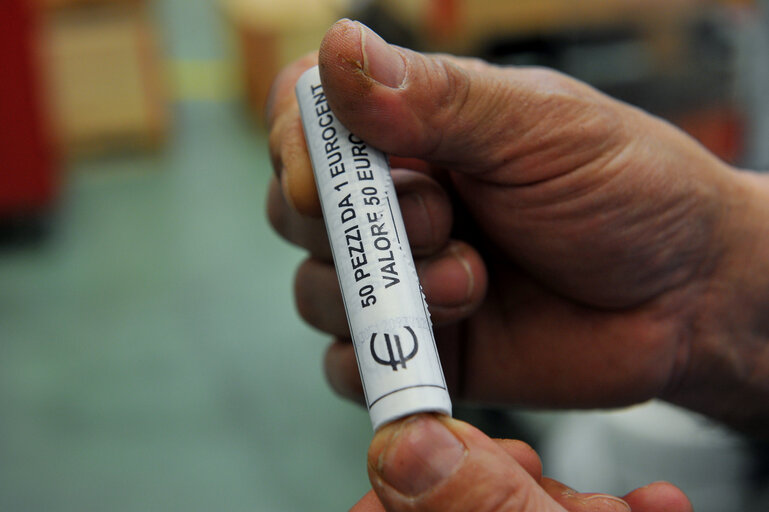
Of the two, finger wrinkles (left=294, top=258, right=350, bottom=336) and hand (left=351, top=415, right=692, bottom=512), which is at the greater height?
finger wrinkles (left=294, top=258, right=350, bottom=336)

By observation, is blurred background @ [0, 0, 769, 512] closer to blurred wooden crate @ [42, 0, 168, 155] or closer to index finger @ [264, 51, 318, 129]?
blurred wooden crate @ [42, 0, 168, 155]

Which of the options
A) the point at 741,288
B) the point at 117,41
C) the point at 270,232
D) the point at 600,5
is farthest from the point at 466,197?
the point at 117,41

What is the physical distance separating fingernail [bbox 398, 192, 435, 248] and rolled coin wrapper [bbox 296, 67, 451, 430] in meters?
0.12

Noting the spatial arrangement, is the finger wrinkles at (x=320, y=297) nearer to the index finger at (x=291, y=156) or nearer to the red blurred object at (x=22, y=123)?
the index finger at (x=291, y=156)

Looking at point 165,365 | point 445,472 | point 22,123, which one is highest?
point 22,123

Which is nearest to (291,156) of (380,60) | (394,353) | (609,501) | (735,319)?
(380,60)

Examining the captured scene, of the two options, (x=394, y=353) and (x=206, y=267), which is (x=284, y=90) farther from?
(x=206, y=267)

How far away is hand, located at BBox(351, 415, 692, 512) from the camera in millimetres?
561

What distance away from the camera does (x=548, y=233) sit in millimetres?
862

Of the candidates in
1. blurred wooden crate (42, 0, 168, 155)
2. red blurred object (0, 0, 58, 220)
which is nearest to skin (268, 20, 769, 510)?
red blurred object (0, 0, 58, 220)

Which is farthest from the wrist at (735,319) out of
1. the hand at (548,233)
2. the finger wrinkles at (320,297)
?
the finger wrinkles at (320,297)

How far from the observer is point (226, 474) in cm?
173

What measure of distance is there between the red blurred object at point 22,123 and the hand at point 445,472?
7.35 ft

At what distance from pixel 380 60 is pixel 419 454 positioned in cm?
34
